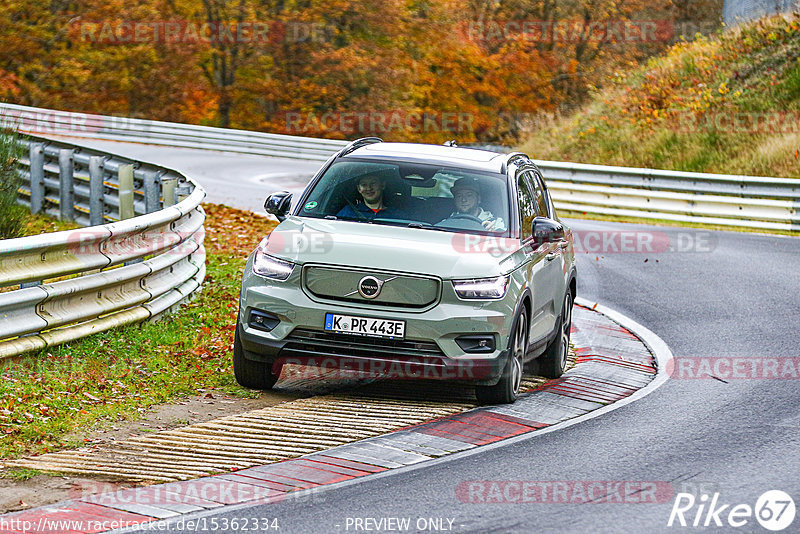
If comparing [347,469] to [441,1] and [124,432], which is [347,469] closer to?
[124,432]

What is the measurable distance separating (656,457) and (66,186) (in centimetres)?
1183

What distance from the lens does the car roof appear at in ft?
32.0

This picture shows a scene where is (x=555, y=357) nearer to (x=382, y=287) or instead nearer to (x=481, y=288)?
(x=481, y=288)

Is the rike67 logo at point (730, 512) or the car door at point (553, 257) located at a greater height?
the car door at point (553, 257)

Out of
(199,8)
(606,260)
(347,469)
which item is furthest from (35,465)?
(199,8)

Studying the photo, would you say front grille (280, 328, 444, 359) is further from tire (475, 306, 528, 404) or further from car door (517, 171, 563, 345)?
car door (517, 171, 563, 345)

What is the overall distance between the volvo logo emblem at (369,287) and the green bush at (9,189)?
21.0 feet

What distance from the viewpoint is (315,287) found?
8398 mm

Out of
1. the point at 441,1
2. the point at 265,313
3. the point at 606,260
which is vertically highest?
the point at 441,1

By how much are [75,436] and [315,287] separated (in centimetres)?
200

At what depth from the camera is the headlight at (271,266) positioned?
27.9 feet

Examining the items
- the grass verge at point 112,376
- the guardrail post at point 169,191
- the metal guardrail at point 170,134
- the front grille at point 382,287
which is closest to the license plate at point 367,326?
the front grille at point 382,287

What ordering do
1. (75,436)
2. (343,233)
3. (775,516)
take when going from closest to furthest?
1. (775,516)
2. (75,436)
3. (343,233)

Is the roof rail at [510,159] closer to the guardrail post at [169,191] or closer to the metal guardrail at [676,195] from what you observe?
the guardrail post at [169,191]
